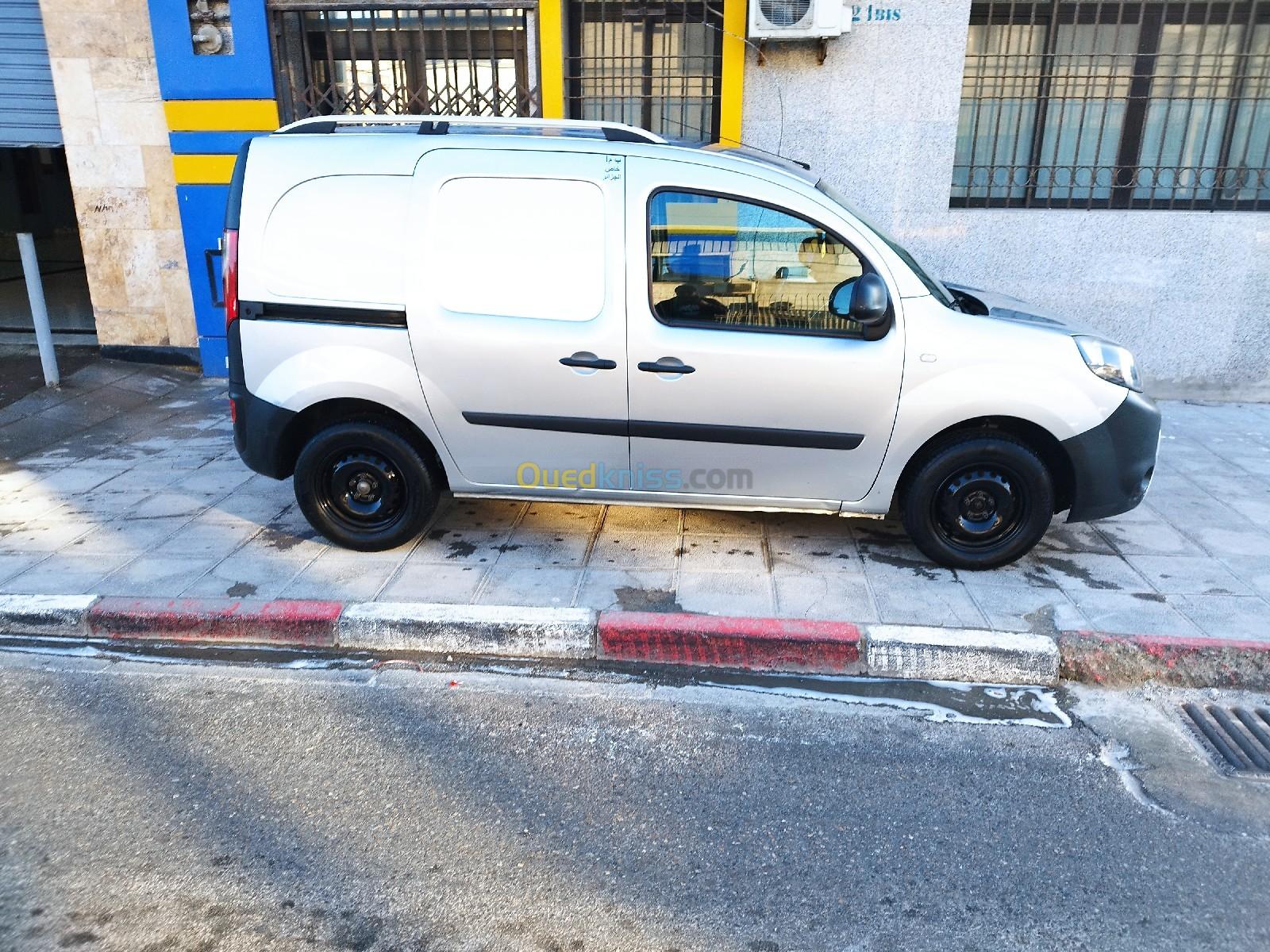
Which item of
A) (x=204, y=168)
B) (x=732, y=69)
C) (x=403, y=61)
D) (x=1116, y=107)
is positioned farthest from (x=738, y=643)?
(x=204, y=168)

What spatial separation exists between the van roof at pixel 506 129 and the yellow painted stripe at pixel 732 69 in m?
2.74

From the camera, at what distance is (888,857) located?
115 inches

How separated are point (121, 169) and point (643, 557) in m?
6.28

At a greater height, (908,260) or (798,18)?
(798,18)

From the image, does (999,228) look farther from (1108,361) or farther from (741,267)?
(741,267)

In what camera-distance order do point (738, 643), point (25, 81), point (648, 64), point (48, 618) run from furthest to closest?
1. point (25, 81)
2. point (648, 64)
3. point (48, 618)
4. point (738, 643)

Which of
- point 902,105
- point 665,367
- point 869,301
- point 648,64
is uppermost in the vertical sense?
point 648,64

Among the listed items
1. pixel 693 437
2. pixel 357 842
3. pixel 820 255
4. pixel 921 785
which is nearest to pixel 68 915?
pixel 357 842

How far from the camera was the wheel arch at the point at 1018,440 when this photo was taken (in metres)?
4.41

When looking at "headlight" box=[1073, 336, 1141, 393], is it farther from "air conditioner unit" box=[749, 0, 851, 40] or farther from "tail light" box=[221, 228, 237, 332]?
"tail light" box=[221, 228, 237, 332]

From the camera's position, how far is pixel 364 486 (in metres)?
4.76

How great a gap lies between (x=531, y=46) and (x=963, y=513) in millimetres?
5390

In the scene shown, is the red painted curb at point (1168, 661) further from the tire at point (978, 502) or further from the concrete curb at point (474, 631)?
the concrete curb at point (474, 631)

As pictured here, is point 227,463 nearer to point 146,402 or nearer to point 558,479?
point 146,402
